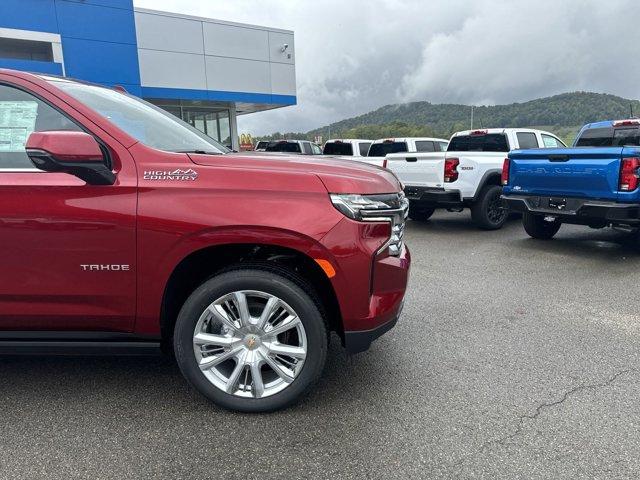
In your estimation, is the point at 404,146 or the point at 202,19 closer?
the point at 404,146

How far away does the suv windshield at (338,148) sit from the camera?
47.3 ft

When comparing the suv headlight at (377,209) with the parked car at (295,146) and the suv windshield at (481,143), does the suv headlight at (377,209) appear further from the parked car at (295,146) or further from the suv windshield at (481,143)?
the parked car at (295,146)

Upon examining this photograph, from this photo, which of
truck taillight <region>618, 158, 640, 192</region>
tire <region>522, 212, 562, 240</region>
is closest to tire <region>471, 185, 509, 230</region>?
tire <region>522, 212, 562, 240</region>

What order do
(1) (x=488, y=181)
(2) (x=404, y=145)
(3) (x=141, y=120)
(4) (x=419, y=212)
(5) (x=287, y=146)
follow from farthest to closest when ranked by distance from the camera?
(5) (x=287, y=146) → (2) (x=404, y=145) → (4) (x=419, y=212) → (1) (x=488, y=181) → (3) (x=141, y=120)

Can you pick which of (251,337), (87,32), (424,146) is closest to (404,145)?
(424,146)

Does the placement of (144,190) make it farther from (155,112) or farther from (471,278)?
(471,278)

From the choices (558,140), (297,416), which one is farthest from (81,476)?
(558,140)

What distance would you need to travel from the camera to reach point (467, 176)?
8375mm

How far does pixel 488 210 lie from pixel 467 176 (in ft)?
2.68

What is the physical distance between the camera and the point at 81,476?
220 centimetres

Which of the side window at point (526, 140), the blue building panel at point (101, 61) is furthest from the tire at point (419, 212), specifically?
the blue building panel at point (101, 61)

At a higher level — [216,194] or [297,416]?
[216,194]

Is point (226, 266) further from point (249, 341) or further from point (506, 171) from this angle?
point (506, 171)

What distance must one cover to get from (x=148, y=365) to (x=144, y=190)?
1.44 m
